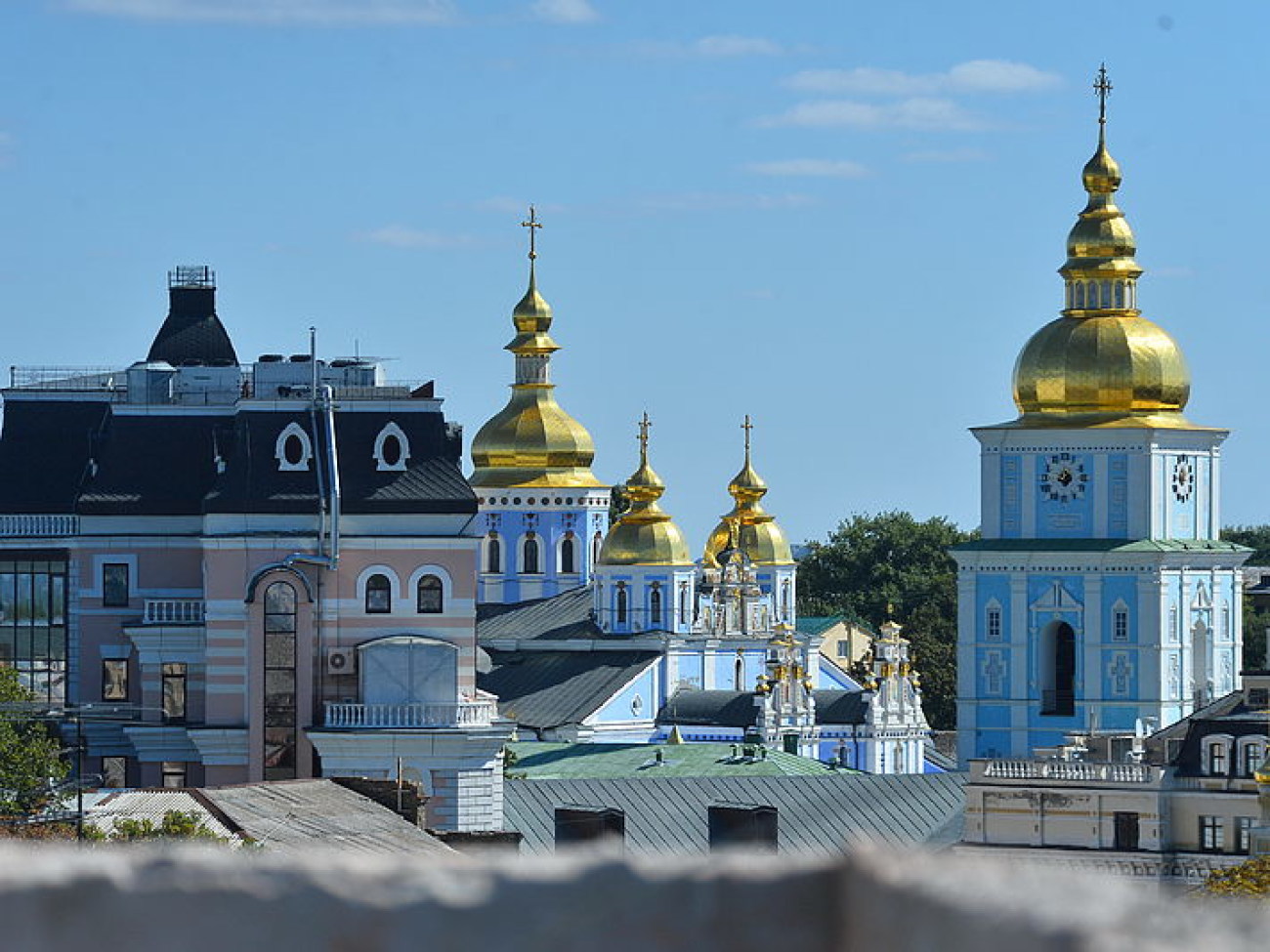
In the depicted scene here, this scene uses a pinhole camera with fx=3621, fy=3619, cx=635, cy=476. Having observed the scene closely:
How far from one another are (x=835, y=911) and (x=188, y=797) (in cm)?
2983

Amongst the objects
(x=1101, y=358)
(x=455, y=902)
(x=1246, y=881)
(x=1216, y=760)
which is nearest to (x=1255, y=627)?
(x=1101, y=358)

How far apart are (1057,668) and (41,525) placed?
30.3m

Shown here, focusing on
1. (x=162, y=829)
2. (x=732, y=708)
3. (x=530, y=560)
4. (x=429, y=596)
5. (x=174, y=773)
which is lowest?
(x=732, y=708)

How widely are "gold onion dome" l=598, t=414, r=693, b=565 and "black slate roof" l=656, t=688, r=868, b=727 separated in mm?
3634

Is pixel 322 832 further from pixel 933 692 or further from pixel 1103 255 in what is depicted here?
pixel 933 692

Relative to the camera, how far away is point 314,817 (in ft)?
102

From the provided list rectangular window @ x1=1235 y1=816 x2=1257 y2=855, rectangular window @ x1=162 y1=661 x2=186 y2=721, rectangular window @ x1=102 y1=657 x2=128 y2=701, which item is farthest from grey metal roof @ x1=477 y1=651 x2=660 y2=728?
rectangular window @ x1=162 y1=661 x2=186 y2=721

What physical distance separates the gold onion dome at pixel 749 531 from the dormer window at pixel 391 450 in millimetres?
46846

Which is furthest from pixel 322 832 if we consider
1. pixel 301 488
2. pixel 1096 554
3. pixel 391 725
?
pixel 1096 554

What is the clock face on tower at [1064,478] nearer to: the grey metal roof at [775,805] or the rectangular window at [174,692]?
the grey metal roof at [775,805]

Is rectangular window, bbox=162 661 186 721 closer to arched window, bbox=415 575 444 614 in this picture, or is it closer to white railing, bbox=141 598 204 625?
white railing, bbox=141 598 204 625

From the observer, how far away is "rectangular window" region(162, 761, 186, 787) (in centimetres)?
4081

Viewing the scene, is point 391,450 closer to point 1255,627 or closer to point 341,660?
point 341,660

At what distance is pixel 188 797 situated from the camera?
3191 cm
